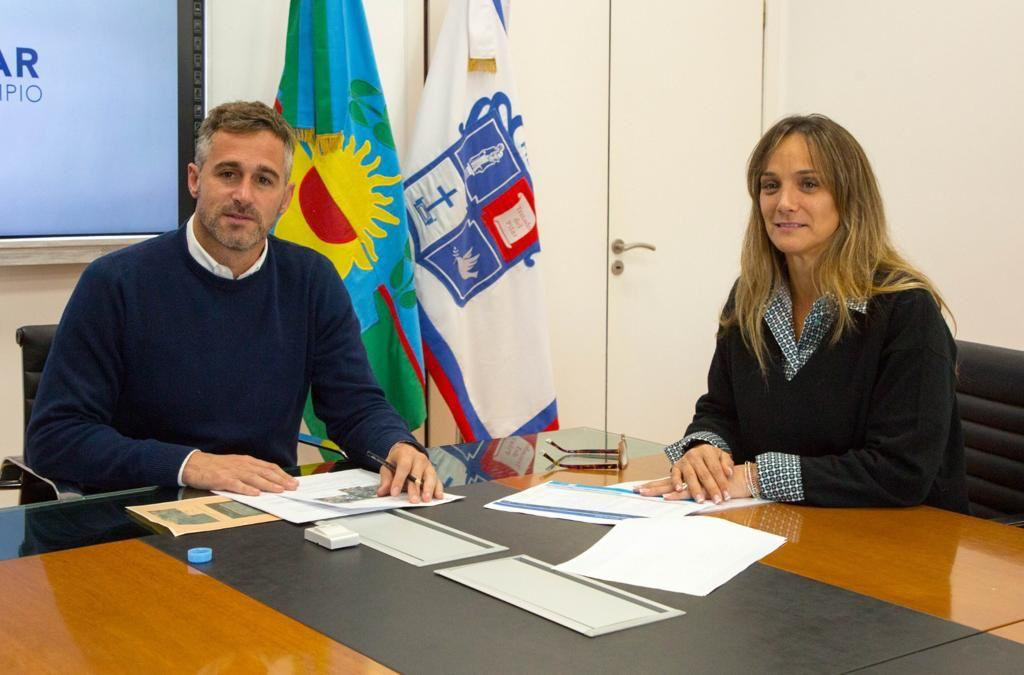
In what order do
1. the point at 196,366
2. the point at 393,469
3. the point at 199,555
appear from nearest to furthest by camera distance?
the point at 199,555 < the point at 393,469 < the point at 196,366

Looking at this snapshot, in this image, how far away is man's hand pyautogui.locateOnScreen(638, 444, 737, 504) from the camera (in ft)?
6.29

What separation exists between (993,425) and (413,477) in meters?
1.21

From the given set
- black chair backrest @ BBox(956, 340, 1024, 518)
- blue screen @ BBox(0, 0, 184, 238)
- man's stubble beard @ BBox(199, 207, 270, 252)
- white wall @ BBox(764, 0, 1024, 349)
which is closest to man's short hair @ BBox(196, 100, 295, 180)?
man's stubble beard @ BBox(199, 207, 270, 252)

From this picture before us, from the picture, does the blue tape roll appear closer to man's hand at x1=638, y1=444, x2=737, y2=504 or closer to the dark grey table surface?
the dark grey table surface

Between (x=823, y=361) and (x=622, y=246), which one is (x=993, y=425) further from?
(x=622, y=246)

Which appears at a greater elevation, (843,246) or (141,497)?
(843,246)

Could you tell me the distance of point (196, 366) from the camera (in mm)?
2252

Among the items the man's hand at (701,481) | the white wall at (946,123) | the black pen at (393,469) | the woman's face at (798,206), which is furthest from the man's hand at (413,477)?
the white wall at (946,123)

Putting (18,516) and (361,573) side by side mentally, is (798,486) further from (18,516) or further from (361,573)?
(18,516)

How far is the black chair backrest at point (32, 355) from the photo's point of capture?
248 cm

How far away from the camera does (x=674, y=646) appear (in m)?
1.28

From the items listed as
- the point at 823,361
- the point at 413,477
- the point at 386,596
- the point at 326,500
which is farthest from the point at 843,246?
the point at 386,596

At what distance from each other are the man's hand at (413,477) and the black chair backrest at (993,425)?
1.08 m

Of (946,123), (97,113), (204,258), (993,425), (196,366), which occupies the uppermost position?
(946,123)
